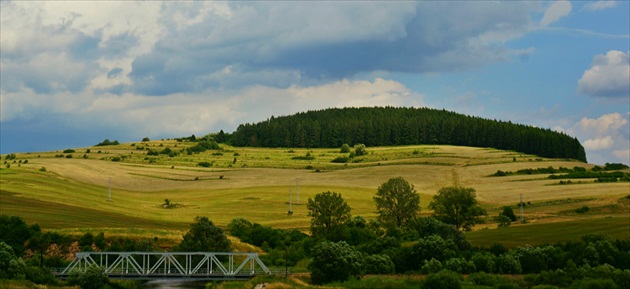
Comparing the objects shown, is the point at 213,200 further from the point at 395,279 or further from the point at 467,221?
the point at 395,279

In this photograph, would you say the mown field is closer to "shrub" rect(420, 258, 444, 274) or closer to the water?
the water

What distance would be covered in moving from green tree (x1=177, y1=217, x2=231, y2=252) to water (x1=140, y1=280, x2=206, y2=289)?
16.6 ft

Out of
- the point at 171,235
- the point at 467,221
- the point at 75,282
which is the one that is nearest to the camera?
the point at 75,282

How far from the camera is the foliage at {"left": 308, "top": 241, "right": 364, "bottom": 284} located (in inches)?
3873

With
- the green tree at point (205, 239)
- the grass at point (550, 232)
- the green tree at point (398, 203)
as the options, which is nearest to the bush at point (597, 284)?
the grass at point (550, 232)

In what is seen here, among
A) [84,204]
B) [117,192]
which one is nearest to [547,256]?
[84,204]

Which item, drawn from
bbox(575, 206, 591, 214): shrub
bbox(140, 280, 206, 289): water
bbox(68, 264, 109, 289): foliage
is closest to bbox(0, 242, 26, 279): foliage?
bbox(68, 264, 109, 289): foliage

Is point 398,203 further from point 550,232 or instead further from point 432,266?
point 432,266

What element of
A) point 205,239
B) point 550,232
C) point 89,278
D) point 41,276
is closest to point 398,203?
point 550,232

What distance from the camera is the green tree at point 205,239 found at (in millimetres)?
118250

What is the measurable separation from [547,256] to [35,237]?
245 ft

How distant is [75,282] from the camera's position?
97.1 meters

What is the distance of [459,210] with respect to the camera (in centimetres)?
14812

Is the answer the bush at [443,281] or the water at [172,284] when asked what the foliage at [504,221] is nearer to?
the bush at [443,281]
